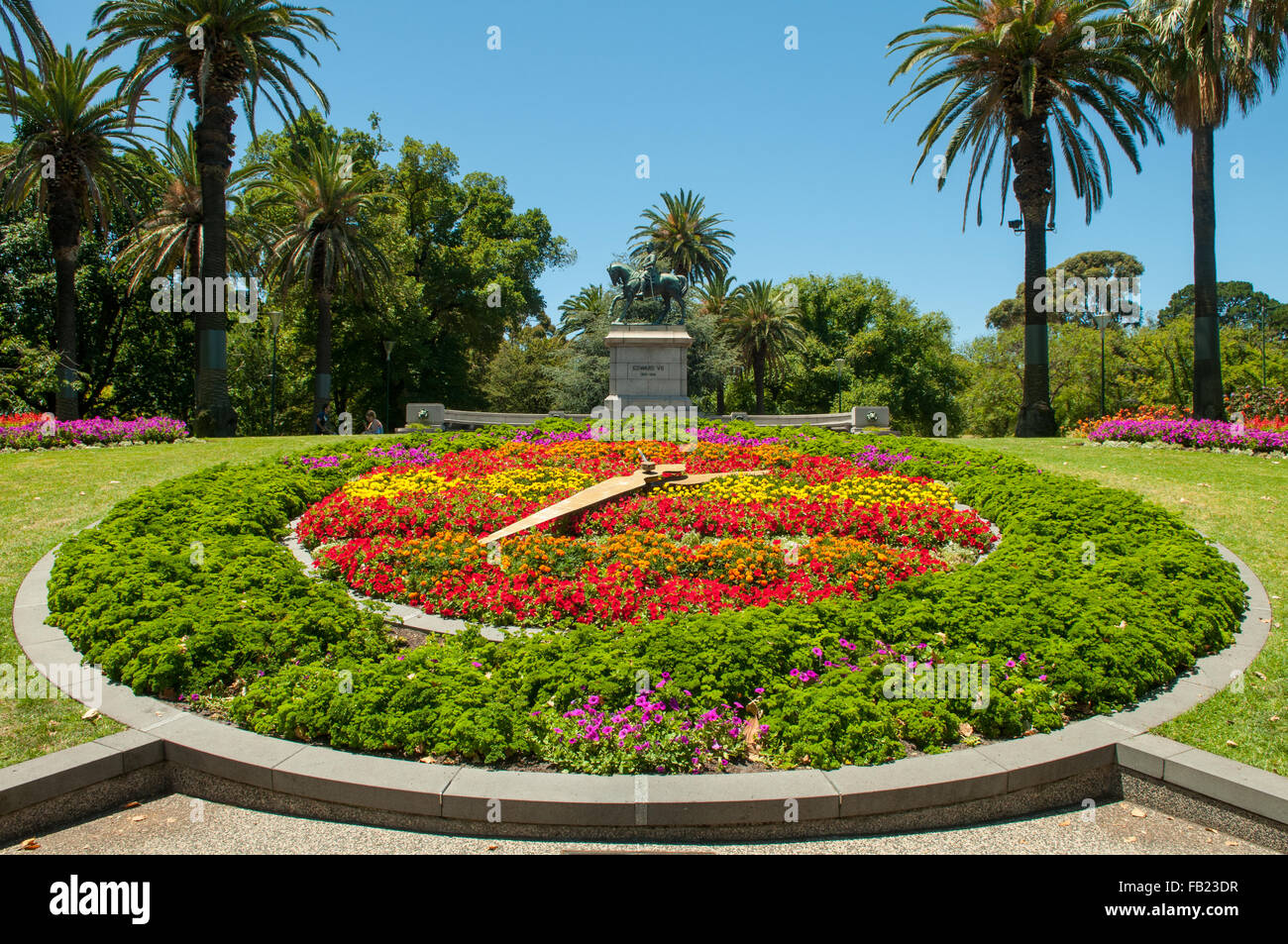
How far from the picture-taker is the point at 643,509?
10234mm

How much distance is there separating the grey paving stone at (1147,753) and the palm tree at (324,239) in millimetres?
29897

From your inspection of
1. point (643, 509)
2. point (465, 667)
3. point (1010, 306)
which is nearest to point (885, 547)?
point (643, 509)

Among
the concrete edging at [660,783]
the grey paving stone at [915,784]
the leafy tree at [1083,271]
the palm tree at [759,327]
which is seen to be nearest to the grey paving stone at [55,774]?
the concrete edging at [660,783]

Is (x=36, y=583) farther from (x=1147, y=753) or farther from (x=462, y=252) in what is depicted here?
(x=462, y=252)

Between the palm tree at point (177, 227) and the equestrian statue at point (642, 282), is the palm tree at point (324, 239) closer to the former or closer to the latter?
the palm tree at point (177, 227)

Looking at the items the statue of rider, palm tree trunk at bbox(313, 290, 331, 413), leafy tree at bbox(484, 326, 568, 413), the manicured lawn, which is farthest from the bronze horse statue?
leafy tree at bbox(484, 326, 568, 413)

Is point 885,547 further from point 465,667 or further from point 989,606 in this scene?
point 465,667

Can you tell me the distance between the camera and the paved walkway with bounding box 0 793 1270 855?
4250mm

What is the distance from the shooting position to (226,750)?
15.8 ft

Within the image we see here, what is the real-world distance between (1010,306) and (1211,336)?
81.0 meters

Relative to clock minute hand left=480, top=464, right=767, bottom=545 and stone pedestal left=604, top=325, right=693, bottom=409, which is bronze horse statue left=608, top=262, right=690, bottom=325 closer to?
stone pedestal left=604, top=325, right=693, bottom=409

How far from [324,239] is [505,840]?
102 feet

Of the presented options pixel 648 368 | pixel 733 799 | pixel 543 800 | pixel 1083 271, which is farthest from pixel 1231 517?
pixel 1083 271
